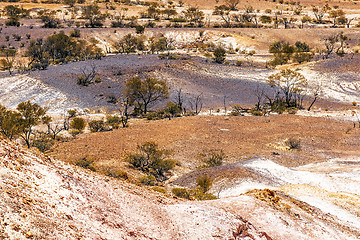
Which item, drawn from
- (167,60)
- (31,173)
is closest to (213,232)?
(31,173)

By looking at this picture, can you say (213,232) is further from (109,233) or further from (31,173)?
(31,173)

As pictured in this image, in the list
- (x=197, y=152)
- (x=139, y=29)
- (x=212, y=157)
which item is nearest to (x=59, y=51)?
(x=139, y=29)

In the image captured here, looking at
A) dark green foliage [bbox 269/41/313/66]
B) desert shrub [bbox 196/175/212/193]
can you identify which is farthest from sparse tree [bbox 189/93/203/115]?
desert shrub [bbox 196/175/212/193]

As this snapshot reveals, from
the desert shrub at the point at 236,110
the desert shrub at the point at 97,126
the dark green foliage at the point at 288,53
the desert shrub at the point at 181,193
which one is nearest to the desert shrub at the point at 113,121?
the desert shrub at the point at 97,126

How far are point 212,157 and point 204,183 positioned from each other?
23.7ft

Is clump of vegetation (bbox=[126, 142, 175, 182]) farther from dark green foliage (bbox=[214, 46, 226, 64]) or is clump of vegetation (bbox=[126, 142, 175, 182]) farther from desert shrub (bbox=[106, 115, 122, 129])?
dark green foliage (bbox=[214, 46, 226, 64])

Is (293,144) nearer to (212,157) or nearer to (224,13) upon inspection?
(212,157)

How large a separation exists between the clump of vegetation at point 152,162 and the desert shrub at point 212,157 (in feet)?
8.65

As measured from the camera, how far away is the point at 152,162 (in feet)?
84.6

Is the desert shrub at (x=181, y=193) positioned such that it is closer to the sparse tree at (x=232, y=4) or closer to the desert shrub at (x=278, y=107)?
the desert shrub at (x=278, y=107)

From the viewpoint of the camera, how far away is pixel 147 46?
245 feet

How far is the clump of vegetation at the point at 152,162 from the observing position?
81.7ft

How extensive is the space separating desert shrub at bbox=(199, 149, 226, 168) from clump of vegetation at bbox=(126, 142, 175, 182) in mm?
2636

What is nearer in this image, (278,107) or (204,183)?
(204,183)
